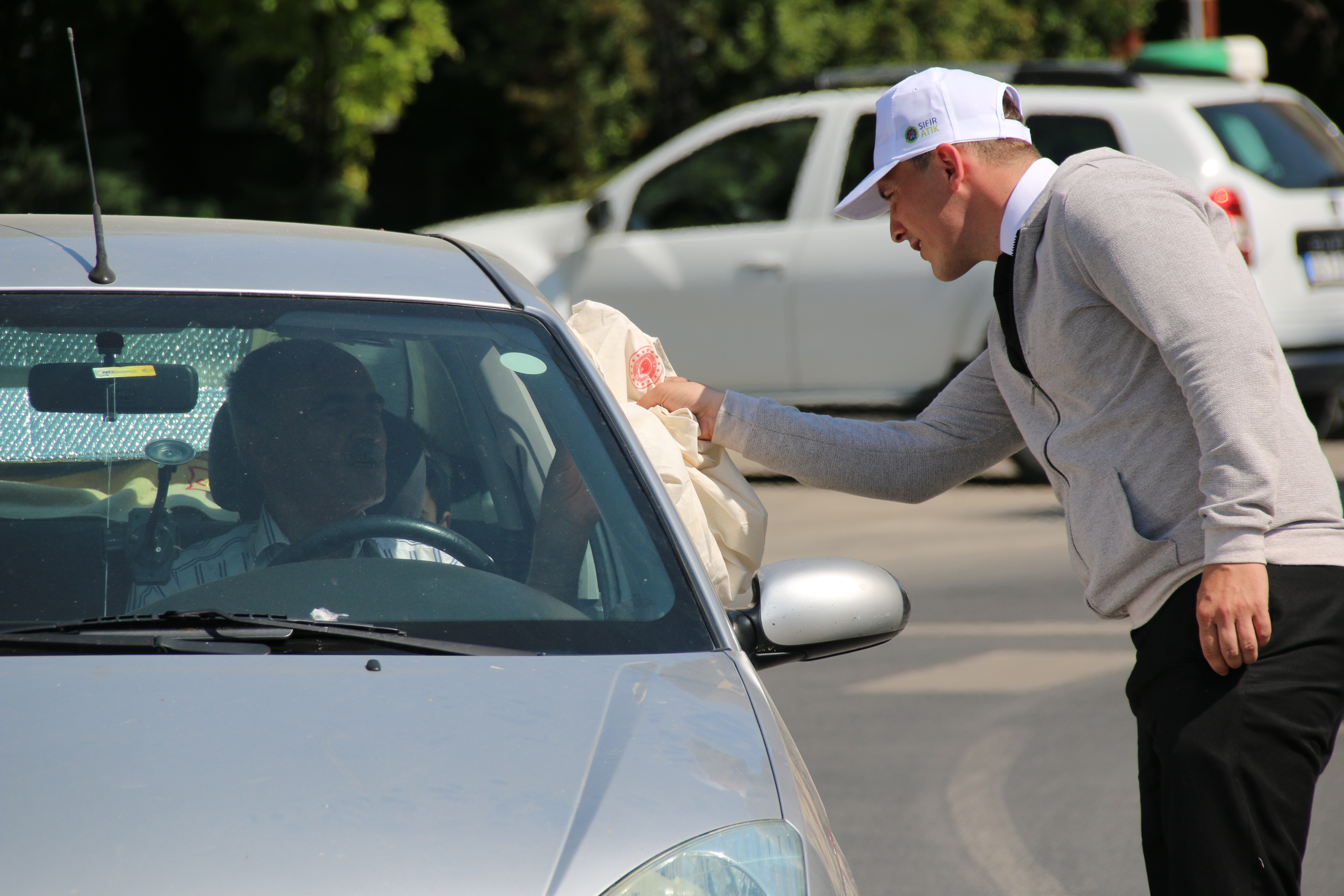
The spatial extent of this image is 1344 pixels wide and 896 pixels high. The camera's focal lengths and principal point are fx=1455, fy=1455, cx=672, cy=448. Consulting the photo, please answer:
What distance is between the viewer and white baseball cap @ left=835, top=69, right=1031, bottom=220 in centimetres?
247

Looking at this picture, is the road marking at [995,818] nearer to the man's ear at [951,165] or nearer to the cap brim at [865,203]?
the cap brim at [865,203]

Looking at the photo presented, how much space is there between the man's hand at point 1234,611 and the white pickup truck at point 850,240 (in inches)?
228

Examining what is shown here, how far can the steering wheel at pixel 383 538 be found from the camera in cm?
230

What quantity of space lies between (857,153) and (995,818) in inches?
202

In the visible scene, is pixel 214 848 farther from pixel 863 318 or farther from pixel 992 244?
pixel 863 318

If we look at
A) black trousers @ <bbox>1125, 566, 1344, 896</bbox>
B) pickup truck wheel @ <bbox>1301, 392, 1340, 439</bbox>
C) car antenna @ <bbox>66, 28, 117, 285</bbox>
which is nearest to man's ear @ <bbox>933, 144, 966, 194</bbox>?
black trousers @ <bbox>1125, 566, 1344, 896</bbox>

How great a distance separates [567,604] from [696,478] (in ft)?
2.75

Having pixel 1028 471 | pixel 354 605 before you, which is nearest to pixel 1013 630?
pixel 1028 471

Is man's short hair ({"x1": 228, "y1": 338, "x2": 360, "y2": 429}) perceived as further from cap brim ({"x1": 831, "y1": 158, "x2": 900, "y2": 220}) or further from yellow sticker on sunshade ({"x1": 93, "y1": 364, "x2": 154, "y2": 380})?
cap brim ({"x1": 831, "y1": 158, "x2": 900, "y2": 220})

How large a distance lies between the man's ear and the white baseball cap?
0.04 ft

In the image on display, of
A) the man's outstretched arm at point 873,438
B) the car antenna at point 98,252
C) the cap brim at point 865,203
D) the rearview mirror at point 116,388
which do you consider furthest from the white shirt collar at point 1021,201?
the car antenna at point 98,252

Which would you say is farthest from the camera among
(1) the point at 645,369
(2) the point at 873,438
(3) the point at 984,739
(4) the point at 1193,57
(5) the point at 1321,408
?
(4) the point at 1193,57

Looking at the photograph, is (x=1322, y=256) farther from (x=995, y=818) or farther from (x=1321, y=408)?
(x=995, y=818)

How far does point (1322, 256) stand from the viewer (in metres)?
7.64
